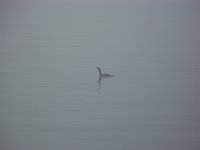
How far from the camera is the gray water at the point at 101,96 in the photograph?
187cm

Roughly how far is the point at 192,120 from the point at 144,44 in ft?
7.03

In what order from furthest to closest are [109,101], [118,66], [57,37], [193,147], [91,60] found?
[57,37] < [91,60] < [118,66] < [109,101] < [193,147]

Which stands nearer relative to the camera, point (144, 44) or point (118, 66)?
point (118, 66)

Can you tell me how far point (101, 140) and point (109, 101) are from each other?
591 millimetres

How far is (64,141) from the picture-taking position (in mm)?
1876

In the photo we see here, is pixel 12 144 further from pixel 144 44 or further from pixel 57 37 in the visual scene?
pixel 57 37

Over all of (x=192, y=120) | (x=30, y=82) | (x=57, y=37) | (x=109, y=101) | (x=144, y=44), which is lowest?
(x=192, y=120)

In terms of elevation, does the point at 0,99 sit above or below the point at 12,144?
above

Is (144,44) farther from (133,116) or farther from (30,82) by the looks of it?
(133,116)

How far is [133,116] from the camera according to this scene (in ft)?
7.22

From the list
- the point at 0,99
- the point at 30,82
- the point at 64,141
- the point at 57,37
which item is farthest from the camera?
the point at 57,37

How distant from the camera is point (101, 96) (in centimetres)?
259

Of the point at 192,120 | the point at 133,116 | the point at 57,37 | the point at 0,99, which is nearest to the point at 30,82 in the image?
the point at 0,99

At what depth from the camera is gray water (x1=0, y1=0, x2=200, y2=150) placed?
1.87 m
